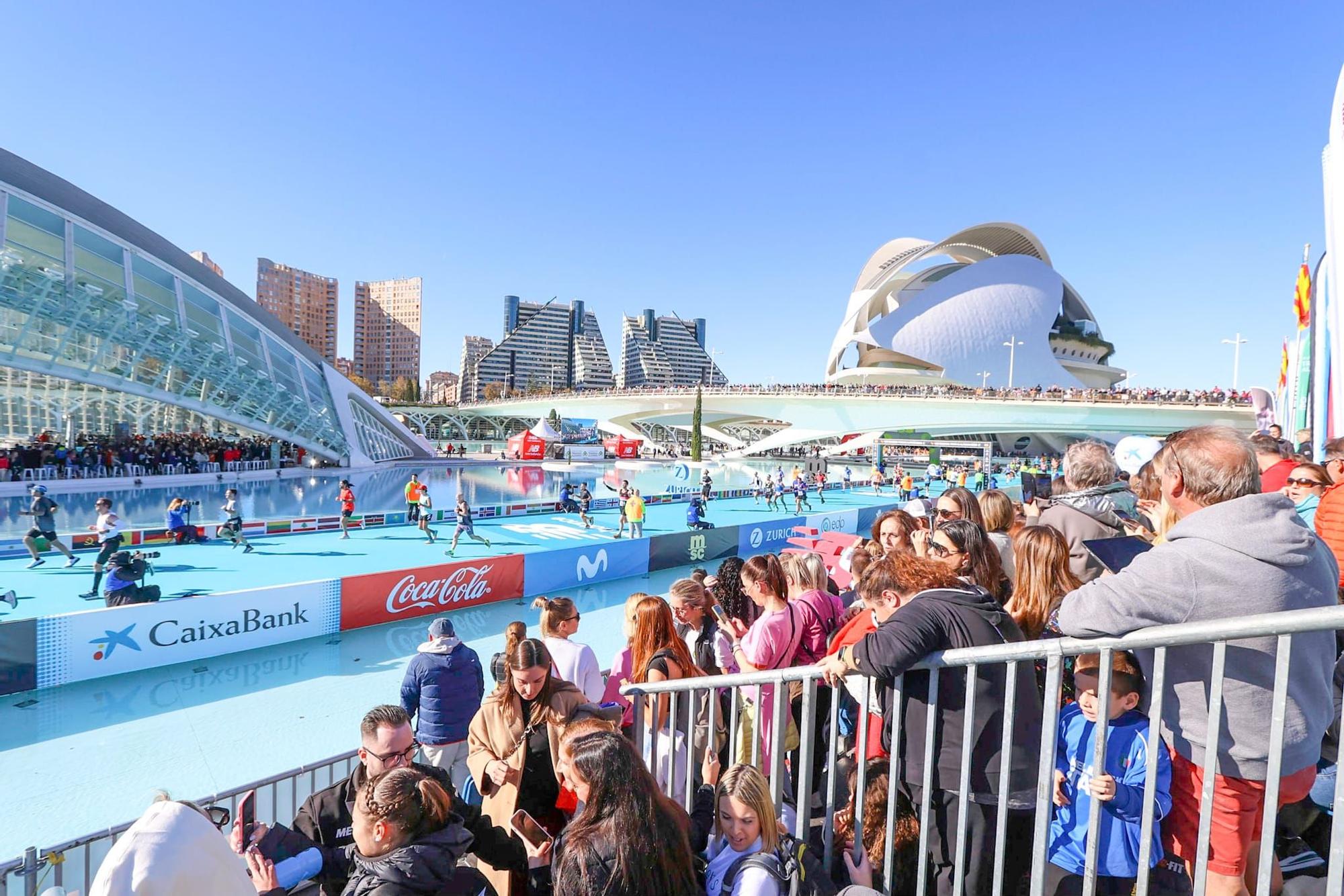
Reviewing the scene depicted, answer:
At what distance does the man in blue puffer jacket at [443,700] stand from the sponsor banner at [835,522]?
49.3 feet

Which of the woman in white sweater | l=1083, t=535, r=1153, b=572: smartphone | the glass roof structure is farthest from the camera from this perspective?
the glass roof structure

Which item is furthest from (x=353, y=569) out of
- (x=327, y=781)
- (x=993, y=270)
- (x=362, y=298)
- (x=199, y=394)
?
(x=362, y=298)

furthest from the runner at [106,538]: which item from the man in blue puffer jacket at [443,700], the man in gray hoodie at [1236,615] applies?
the man in gray hoodie at [1236,615]

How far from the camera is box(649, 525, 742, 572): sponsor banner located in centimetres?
1472

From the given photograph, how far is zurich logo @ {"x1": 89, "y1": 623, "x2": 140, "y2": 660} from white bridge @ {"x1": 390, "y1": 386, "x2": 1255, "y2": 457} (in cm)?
3597

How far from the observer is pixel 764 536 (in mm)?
17094

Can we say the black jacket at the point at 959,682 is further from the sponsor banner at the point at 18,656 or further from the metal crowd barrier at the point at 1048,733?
the sponsor banner at the point at 18,656

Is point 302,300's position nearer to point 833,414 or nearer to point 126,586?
point 833,414

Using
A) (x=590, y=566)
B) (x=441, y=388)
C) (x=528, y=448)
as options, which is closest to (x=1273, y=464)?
(x=590, y=566)

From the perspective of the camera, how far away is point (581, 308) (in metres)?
158

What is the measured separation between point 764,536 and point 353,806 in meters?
14.9

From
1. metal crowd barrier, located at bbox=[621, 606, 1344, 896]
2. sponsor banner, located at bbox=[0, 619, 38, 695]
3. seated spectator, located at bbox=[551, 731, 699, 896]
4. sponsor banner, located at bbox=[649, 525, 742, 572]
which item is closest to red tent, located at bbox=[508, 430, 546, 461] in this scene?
sponsor banner, located at bbox=[649, 525, 742, 572]

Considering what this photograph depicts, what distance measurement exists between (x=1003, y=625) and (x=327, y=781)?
13.7 feet

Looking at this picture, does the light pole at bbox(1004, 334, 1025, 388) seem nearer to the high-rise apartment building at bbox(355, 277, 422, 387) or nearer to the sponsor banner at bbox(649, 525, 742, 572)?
the sponsor banner at bbox(649, 525, 742, 572)
